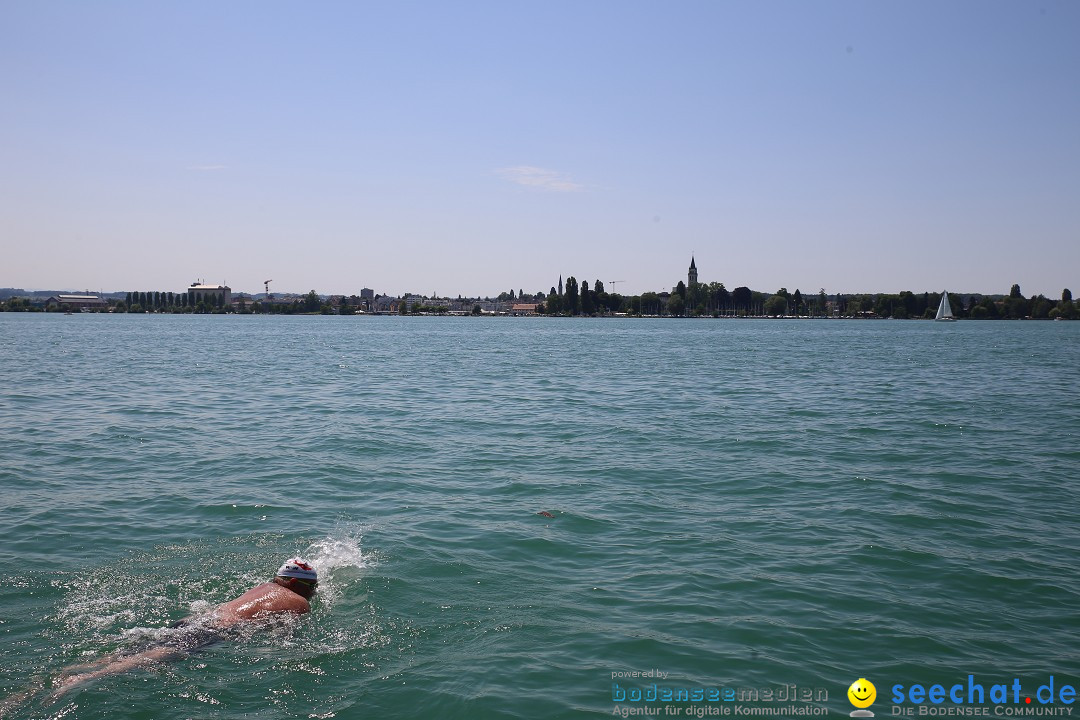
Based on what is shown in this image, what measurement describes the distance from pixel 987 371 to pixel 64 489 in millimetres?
56315

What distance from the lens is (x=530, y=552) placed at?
41.0ft

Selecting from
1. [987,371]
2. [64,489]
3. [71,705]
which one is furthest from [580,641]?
[987,371]

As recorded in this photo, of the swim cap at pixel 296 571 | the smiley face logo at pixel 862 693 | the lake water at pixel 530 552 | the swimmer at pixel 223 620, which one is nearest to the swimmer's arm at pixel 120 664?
the swimmer at pixel 223 620

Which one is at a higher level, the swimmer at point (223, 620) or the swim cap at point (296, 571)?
the swim cap at point (296, 571)

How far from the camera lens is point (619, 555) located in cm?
1229

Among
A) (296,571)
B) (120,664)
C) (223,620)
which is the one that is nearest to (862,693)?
(296,571)

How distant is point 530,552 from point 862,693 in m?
5.84

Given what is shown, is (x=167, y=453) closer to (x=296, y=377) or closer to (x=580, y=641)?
(x=580, y=641)

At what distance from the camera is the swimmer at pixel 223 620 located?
8.34 metres

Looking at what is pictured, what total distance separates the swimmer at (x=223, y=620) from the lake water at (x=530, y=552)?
0.20 metres

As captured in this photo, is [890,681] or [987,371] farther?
[987,371]

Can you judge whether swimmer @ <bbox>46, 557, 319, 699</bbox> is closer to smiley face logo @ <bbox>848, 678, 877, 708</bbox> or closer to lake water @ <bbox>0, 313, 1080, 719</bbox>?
lake water @ <bbox>0, 313, 1080, 719</bbox>

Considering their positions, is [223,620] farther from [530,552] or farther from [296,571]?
[530,552]

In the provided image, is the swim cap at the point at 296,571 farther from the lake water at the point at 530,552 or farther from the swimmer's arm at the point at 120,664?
the swimmer's arm at the point at 120,664
